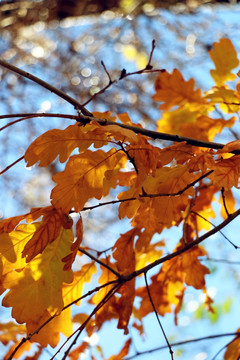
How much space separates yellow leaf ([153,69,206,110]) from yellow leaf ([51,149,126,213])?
410 mm

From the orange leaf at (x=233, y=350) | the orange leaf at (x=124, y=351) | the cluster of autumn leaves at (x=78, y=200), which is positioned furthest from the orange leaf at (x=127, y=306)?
the orange leaf at (x=124, y=351)

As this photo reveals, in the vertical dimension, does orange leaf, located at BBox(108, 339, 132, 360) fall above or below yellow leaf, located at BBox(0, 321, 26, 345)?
below

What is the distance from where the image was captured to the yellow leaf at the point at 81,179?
769mm

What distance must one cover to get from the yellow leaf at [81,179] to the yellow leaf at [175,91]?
16.2 inches

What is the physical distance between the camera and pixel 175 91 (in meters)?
1.19

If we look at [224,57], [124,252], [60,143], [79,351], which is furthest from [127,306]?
[224,57]

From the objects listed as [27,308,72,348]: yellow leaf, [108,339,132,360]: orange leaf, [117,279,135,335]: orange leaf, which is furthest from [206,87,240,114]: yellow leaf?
[108,339,132,360]: orange leaf

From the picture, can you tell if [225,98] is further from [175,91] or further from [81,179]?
[81,179]

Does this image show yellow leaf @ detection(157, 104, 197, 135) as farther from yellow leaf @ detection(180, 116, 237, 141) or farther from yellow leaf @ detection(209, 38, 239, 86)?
yellow leaf @ detection(209, 38, 239, 86)

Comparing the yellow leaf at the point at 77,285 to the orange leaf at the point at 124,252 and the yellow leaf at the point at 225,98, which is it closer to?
the orange leaf at the point at 124,252

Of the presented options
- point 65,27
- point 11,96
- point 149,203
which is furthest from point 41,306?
point 65,27

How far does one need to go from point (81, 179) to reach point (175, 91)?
0.50 meters

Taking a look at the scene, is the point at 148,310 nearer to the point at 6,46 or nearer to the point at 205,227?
the point at 205,227

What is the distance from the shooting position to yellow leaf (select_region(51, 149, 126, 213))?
77 centimetres
